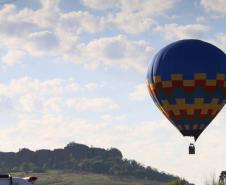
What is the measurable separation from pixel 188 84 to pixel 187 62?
2102mm

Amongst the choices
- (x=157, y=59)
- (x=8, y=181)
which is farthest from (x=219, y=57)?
(x=8, y=181)

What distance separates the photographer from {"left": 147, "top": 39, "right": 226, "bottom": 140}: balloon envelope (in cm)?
6250

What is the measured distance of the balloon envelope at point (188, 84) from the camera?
62500mm

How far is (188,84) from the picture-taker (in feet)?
205

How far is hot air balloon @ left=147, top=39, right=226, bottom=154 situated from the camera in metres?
62.5

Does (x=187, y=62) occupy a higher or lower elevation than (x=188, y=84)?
higher

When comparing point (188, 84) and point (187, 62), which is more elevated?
point (187, 62)

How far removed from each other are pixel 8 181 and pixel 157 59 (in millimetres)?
29590

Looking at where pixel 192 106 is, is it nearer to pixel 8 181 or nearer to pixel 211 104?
pixel 211 104

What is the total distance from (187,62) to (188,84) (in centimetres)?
210

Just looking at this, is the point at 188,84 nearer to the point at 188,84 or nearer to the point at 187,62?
the point at 188,84

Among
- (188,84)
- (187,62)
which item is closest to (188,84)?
(188,84)

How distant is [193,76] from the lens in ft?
205

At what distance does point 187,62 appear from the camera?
62656 mm
